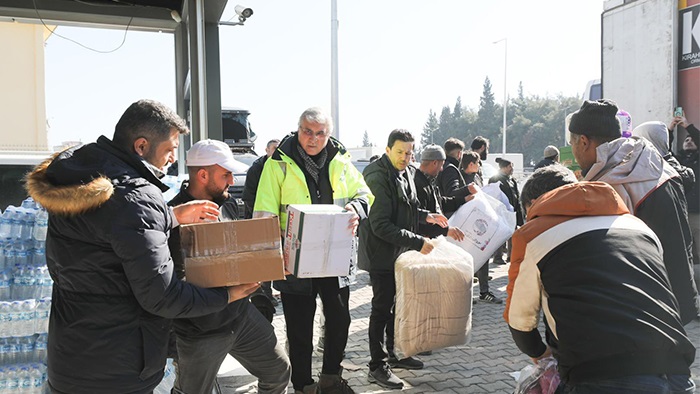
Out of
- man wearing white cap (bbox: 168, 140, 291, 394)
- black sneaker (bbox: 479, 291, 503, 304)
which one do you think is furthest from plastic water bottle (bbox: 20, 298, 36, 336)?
black sneaker (bbox: 479, 291, 503, 304)

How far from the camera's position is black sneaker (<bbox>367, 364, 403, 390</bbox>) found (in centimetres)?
430

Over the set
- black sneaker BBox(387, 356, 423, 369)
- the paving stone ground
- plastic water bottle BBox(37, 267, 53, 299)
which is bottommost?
the paving stone ground

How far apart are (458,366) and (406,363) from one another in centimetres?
45

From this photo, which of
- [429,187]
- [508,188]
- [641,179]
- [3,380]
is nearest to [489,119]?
[508,188]

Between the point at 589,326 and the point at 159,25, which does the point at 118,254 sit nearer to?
the point at 589,326

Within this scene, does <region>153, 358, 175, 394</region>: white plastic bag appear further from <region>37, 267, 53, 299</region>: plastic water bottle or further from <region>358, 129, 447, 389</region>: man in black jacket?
<region>358, 129, 447, 389</region>: man in black jacket

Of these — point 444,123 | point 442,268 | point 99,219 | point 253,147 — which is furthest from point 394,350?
point 444,123

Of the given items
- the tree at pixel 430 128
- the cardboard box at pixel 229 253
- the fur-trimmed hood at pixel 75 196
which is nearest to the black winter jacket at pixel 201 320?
the cardboard box at pixel 229 253

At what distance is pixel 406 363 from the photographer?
478cm

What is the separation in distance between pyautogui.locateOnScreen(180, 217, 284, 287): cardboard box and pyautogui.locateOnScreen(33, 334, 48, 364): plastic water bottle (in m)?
1.40

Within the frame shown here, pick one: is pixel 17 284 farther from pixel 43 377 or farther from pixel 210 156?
pixel 210 156

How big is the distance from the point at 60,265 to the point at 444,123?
332 ft

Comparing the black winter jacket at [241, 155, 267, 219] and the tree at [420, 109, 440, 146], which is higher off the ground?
the tree at [420, 109, 440, 146]

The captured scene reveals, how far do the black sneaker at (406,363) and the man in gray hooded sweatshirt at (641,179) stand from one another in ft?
7.27
